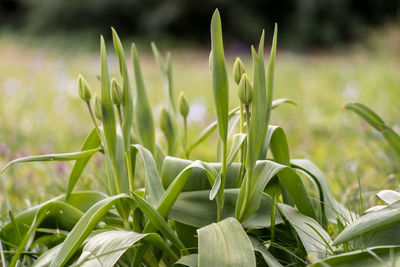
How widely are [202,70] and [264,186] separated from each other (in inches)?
215

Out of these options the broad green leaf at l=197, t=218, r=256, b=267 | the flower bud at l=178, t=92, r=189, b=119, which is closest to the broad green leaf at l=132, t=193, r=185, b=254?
the broad green leaf at l=197, t=218, r=256, b=267

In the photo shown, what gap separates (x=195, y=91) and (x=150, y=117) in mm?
3369

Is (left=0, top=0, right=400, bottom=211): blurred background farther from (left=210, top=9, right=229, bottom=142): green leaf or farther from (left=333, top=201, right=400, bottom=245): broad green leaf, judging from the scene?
(left=210, top=9, right=229, bottom=142): green leaf

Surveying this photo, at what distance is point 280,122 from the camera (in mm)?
2902

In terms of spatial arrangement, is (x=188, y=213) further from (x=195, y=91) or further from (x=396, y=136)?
(x=195, y=91)

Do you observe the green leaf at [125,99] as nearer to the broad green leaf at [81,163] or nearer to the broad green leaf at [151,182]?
the broad green leaf at [151,182]

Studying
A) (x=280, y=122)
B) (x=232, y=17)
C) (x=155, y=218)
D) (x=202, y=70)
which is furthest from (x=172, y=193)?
(x=232, y=17)

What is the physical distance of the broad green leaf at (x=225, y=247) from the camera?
0.76m

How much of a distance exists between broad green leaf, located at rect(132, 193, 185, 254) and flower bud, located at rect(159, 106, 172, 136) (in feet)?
1.00

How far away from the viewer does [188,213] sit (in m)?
0.95

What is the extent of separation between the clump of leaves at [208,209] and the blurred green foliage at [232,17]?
7628 mm

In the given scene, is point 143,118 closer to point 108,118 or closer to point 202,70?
point 108,118

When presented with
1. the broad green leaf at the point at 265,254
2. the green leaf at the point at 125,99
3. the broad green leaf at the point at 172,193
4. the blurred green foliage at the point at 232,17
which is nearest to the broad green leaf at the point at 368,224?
the broad green leaf at the point at 265,254

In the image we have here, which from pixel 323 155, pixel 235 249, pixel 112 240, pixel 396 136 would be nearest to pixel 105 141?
pixel 112 240
